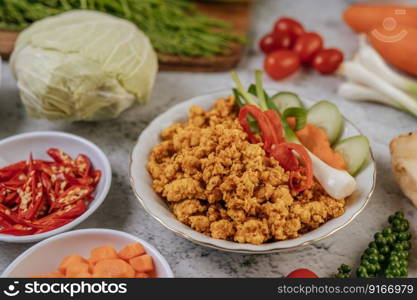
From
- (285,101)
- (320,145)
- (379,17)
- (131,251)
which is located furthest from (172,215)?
(379,17)

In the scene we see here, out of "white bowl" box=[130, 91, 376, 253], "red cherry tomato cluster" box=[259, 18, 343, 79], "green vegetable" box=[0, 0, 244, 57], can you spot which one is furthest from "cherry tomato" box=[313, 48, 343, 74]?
"white bowl" box=[130, 91, 376, 253]

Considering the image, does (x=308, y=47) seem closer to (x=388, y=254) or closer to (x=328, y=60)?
(x=328, y=60)

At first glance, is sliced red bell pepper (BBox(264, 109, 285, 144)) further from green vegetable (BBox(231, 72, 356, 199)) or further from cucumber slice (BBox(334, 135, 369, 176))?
cucumber slice (BBox(334, 135, 369, 176))

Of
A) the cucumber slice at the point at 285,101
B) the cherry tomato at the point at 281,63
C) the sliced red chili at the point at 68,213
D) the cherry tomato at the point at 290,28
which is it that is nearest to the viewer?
the sliced red chili at the point at 68,213

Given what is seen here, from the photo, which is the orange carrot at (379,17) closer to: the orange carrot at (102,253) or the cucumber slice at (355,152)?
the cucumber slice at (355,152)

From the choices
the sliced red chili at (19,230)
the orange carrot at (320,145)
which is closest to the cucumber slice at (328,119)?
the orange carrot at (320,145)

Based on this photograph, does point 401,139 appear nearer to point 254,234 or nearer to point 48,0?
point 254,234

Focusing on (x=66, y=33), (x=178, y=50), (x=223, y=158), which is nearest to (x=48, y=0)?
(x=66, y=33)
